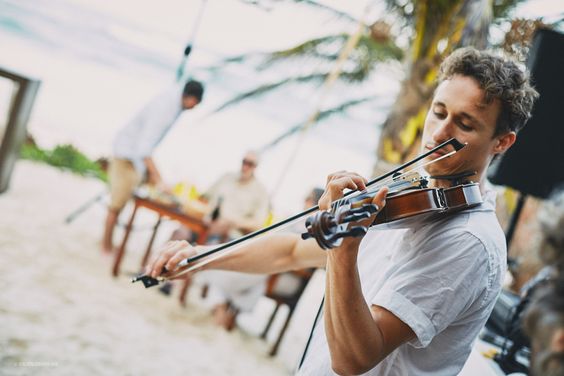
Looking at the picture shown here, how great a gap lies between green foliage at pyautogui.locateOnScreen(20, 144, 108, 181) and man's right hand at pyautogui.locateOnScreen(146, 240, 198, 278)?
676 cm

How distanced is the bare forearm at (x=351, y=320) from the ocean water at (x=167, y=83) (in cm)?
1146

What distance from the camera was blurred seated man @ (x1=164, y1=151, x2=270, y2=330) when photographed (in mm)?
3938

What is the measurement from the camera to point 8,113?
15.8 feet

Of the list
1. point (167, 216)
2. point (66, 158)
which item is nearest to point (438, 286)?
point (167, 216)

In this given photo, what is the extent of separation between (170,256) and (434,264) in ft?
2.44

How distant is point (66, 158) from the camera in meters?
7.65

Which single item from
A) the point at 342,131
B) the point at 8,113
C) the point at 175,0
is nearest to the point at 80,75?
the point at 175,0

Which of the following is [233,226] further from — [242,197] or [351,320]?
[351,320]

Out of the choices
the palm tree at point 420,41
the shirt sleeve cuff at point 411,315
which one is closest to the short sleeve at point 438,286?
the shirt sleeve cuff at point 411,315

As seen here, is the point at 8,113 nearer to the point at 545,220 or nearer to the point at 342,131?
the point at 545,220

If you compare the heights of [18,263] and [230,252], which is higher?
[230,252]

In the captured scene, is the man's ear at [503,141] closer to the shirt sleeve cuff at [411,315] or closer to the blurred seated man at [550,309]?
the shirt sleeve cuff at [411,315]

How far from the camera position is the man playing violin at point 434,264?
103cm

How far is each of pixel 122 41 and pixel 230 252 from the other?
827 inches
